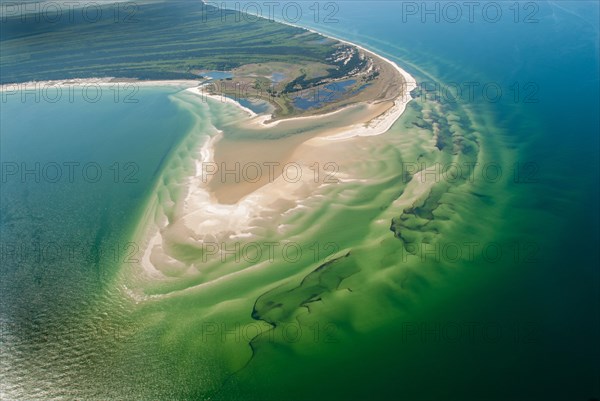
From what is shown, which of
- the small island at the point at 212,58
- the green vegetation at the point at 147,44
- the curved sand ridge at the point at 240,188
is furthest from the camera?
the green vegetation at the point at 147,44

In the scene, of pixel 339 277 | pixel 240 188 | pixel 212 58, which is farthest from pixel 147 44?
pixel 339 277

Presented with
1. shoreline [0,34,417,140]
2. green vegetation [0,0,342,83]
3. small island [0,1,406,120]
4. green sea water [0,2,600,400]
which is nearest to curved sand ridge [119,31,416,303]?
shoreline [0,34,417,140]

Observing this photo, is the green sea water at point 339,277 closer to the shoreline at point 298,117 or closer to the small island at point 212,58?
the shoreline at point 298,117

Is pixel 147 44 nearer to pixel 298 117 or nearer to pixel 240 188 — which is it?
pixel 298 117

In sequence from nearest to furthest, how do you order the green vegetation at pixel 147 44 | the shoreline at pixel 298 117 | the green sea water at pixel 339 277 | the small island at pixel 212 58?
the green sea water at pixel 339 277 → the shoreline at pixel 298 117 → the small island at pixel 212 58 → the green vegetation at pixel 147 44

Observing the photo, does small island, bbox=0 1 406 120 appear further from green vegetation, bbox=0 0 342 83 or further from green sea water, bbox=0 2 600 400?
green sea water, bbox=0 2 600 400

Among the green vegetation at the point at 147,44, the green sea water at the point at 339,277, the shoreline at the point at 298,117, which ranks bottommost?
the green sea water at the point at 339,277

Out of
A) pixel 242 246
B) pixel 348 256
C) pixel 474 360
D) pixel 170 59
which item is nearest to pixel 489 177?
pixel 348 256

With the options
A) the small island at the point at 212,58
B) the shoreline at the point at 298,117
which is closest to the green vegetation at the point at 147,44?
the small island at the point at 212,58

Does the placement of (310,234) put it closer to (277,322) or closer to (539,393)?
(277,322)
